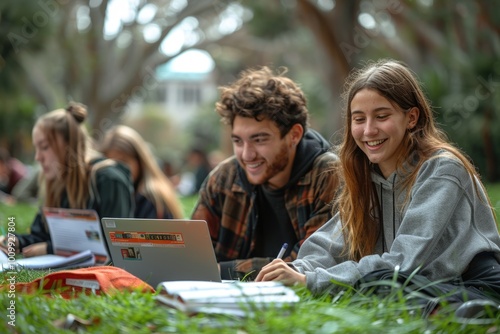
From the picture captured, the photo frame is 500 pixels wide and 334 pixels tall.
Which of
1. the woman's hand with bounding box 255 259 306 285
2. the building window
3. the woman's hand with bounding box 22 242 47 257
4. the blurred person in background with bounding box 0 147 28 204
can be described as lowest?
the building window

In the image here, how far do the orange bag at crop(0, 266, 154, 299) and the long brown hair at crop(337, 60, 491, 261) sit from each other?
38.6 inches

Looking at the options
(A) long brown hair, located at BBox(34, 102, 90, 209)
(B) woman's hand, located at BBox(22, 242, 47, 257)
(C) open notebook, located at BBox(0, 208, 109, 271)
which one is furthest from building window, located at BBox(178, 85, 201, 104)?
(C) open notebook, located at BBox(0, 208, 109, 271)

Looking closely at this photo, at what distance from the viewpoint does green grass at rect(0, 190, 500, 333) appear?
7.32 feet

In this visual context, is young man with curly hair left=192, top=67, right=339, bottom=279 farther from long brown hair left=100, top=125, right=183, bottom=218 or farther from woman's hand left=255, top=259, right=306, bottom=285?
long brown hair left=100, top=125, right=183, bottom=218

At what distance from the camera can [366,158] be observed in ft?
11.2

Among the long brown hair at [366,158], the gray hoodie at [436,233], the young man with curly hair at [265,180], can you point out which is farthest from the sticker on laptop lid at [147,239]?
the young man with curly hair at [265,180]

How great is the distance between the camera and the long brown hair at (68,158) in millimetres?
5168

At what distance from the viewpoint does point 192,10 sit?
18.1 m

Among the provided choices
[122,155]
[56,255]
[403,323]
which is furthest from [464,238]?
[122,155]

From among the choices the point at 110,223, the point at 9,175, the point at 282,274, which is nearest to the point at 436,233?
the point at 282,274

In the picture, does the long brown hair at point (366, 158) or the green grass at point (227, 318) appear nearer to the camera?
the green grass at point (227, 318)

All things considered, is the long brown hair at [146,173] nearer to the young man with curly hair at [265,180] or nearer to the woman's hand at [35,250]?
the woman's hand at [35,250]

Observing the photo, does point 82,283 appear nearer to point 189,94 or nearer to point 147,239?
point 147,239

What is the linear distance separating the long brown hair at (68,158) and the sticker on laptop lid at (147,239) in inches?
76.6
